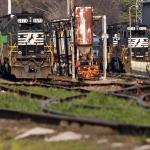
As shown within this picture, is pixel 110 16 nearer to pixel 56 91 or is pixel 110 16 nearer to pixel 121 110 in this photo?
pixel 56 91

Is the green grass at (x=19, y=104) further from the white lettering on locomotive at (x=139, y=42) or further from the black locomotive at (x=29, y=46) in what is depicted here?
the white lettering on locomotive at (x=139, y=42)

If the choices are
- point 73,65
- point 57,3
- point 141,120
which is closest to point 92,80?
point 73,65

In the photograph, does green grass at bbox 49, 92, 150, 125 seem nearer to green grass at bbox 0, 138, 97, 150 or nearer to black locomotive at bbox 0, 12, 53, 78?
green grass at bbox 0, 138, 97, 150

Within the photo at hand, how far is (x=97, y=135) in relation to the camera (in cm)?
985

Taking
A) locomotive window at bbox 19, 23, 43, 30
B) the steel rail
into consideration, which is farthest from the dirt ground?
locomotive window at bbox 19, 23, 43, 30

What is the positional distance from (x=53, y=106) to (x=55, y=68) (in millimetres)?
20843

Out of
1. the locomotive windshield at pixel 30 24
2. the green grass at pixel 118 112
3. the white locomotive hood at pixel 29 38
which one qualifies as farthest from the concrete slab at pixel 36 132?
the locomotive windshield at pixel 30 24

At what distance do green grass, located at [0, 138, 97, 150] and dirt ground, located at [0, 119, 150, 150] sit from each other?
22 cm

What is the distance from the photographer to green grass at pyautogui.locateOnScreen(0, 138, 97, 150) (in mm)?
9014

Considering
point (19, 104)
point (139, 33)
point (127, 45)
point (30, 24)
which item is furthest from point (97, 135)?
point (139, 33)

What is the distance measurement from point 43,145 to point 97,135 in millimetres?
1030

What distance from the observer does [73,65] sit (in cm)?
2975

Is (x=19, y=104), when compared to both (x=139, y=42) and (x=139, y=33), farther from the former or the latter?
(x=139, y=42)

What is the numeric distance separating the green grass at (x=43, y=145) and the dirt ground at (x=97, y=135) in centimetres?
22
